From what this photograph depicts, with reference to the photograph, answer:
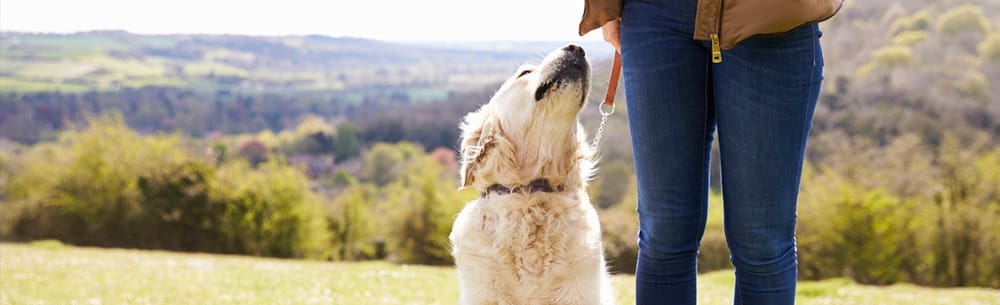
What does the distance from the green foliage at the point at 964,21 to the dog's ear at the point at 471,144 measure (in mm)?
63903

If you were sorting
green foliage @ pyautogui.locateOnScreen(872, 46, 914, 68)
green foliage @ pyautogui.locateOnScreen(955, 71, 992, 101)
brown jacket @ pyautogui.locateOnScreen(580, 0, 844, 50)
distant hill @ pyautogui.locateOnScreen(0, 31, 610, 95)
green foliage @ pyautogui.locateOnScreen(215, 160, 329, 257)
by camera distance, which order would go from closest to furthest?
brown jacket @ pyautogui.locateOnScreen(580, 0, 844, 50)
green foliage @ pyautogui.locateOnScreen(215, 160, 329, 257)
green foliage @ pyautogui.locateOnScreen(955, 71, 992, 101)
green foliage @ pyautogui.locateOnScreen(872, 46, 914, 68)
distant hill @ pyautogui.locateOnScreen(0, 31, 610, 95)

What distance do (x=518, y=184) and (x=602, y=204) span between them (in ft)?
148

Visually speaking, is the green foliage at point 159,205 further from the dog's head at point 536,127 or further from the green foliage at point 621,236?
the dog's head at point 536,127

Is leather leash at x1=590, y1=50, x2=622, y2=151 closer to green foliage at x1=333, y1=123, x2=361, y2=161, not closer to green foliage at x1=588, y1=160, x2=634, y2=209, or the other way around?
green foliage at x1=588, y1=160, x2=634, y2=209

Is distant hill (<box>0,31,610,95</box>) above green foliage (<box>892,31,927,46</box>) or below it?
below

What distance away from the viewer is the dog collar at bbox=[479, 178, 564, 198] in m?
2.95

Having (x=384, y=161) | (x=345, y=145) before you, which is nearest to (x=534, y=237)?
(x=384, y=161)

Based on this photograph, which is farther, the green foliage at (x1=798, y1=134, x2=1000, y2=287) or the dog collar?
the green foliage at (x1=798, y1=134, x2=1000, y2=287)

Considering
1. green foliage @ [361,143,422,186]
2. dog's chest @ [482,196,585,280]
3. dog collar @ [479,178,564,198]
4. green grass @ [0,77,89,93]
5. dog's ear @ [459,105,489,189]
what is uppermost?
dog's ear @ [459,105,489,189]

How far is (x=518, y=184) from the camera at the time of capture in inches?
117

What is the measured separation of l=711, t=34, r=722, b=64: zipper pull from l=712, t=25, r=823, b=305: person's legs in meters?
0.02

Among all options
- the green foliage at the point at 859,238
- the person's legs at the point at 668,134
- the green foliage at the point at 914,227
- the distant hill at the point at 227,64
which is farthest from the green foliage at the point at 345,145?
the person's legs at the point at 668,134

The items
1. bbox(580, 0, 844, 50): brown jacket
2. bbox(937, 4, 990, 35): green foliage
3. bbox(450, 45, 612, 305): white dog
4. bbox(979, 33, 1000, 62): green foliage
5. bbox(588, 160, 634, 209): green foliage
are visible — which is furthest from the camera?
bbox(937, 4, 990, 35): green foliage

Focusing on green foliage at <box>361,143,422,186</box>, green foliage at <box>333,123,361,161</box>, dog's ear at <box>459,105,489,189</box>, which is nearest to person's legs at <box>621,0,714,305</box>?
dog's ear at <box>459,105,489,189</box>
